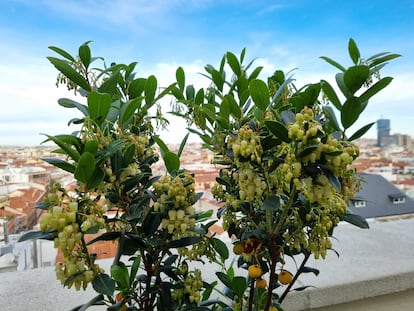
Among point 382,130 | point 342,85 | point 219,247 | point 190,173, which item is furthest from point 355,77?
point 382,130

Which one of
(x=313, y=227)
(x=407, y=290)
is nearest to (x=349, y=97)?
A: (x=313, y=227)

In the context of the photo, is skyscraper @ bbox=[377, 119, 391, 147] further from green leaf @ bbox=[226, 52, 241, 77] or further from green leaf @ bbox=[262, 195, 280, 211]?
green leaf @ bbox=[262, 195, 280, 211]

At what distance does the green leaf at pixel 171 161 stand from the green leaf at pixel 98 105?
→ 0.13 m

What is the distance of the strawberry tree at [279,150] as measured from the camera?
0.47 meters

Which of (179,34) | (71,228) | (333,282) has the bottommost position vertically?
(333,282)

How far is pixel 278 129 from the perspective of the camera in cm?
48

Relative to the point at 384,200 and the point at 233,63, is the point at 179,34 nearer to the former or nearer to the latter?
the point at 233,63

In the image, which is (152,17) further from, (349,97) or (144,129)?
(349,97)

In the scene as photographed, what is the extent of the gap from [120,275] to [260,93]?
0.38m

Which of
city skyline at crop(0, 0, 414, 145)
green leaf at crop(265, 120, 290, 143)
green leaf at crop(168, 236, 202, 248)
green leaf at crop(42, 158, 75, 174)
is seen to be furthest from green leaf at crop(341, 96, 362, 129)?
city skyline at crop(0, 0, 414, 145)

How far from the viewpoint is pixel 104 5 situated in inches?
50.6

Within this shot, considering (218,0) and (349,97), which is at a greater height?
(218,0)

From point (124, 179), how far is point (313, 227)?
366 mm

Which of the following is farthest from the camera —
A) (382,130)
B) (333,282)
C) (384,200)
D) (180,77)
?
(384,200)
